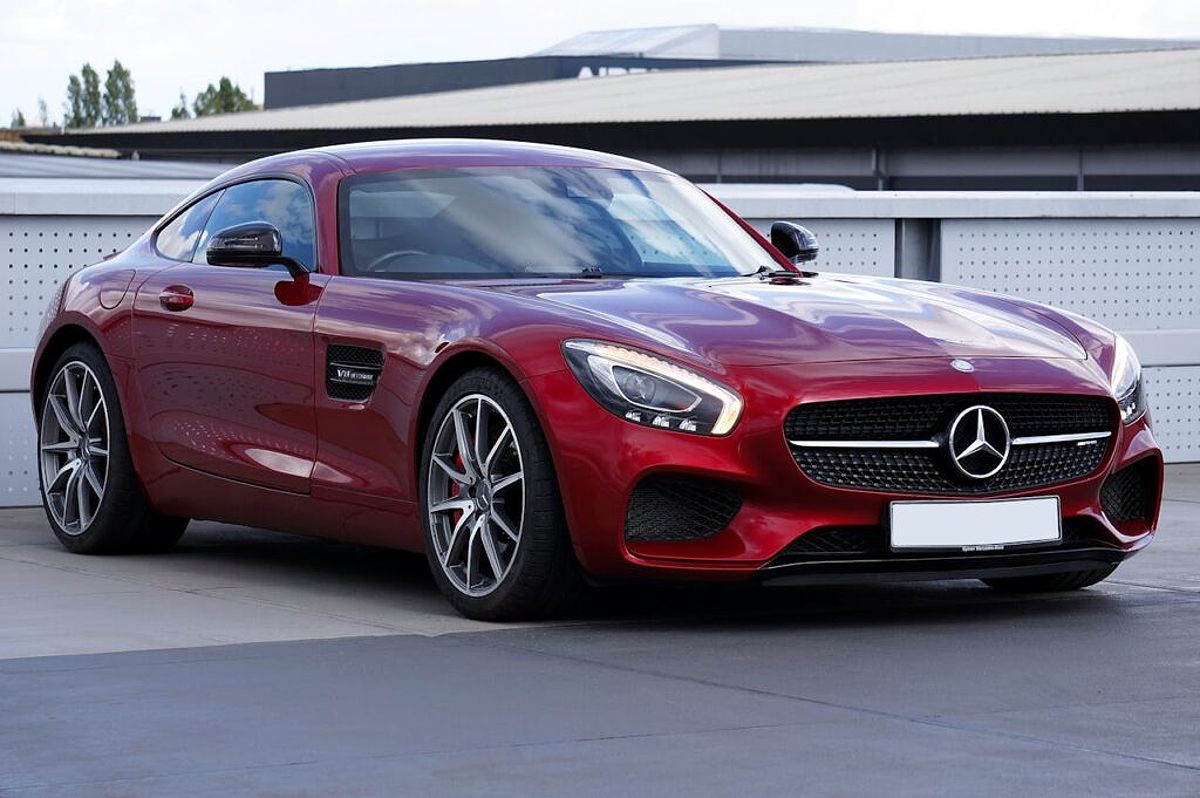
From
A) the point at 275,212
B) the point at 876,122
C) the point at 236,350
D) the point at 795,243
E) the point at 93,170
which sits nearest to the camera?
the point at 236,350

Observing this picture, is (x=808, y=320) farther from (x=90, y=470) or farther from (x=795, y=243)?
(x=90, y=470)

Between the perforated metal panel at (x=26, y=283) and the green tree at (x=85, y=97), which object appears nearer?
the perforated metal panel at (x=26, y=283)

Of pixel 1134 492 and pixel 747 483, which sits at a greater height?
pixel 747 483

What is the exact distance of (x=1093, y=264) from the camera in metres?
12.5

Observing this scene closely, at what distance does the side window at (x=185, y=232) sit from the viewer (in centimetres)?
873

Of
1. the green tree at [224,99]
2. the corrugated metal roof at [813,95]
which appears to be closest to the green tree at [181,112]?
the green tree at [224,99]

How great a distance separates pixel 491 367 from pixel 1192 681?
2140 millimetres

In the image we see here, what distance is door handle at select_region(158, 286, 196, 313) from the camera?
8.33 m

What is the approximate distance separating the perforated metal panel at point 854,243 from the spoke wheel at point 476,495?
17.3ft

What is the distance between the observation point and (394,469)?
287 inches

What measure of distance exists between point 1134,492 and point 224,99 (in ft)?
518

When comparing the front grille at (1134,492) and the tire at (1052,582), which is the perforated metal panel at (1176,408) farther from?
the front grille at (1134,492)

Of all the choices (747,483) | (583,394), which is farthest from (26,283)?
(747,483)

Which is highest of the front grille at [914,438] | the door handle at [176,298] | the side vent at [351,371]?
the door handle at [176,298]
